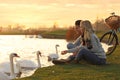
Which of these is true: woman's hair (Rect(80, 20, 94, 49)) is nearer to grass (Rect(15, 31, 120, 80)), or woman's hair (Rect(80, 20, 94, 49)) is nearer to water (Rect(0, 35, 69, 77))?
grass (Rect(15, 31, 120, 80))

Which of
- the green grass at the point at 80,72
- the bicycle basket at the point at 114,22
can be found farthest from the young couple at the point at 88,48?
the bicycle basket at the point at 114,22

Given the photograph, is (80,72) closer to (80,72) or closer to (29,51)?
(80,72)

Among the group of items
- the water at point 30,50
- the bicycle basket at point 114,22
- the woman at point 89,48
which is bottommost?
the water at point 30,50

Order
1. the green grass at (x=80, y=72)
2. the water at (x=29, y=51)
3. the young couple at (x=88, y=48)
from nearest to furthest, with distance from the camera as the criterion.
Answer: the green grass at (x=80, y=72), the young couple at (x=88, y=48), the water at (x=29, y=51)

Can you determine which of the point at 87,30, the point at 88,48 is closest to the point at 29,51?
the point at 88,48

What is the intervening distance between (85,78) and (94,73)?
0.71 metres

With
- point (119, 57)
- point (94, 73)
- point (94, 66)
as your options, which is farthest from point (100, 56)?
point (119, 57)

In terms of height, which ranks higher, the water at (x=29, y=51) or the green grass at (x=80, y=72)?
the green grass at (x=80, y=72)

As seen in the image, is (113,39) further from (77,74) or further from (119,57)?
(77,74)

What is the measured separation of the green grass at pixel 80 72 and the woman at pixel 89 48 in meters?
0.23

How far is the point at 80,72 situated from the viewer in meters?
11.0

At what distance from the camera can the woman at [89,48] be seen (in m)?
11.7

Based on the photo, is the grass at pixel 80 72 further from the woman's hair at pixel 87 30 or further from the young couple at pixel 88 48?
the woman's hair at pixel 87 30

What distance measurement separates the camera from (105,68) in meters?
11.6
